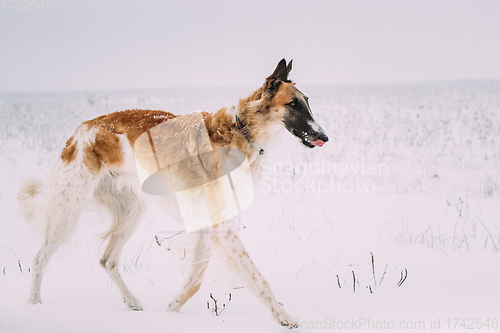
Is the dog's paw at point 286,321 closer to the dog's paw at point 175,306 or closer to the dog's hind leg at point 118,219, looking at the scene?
the dog's paw at point 175,306

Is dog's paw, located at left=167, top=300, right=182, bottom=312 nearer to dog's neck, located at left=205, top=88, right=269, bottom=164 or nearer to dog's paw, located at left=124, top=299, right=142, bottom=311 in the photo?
dog's paw, located at left=124, top=299, right=142, bottom=311

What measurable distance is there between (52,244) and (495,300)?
12.5 ft

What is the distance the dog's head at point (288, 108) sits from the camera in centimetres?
297

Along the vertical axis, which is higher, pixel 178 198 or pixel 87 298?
pixel 178 198

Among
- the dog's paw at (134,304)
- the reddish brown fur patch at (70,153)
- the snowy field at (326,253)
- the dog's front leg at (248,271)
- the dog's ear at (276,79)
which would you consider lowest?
the dog's paw at (134,304)

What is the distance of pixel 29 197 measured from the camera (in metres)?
3.84

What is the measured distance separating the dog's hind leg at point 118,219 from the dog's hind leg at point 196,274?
2.33 ft

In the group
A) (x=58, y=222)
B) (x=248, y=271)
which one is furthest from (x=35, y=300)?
(x=248, y=271)

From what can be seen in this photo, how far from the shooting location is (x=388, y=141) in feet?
33.0

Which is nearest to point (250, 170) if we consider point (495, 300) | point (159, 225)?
point (495, 300)

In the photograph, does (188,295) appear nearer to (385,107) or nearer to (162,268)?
(162,268)

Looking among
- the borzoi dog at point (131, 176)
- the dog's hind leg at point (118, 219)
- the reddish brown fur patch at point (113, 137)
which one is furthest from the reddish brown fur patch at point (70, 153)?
the dog's hind leg at point (118, 219)

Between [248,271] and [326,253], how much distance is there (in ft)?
6.43

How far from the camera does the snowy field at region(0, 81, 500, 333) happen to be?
310cm
